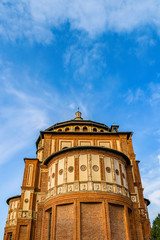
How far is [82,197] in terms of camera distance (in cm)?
2123

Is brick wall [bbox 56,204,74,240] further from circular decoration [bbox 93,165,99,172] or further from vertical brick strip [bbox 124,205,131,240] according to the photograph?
vertical brick strip [bbox 124,205,131,240]

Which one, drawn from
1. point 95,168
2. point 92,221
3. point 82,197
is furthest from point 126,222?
point 95,168

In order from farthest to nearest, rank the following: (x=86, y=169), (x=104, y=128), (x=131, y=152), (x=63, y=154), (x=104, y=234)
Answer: (x=104, y=128), (x=131, y=152), (x=63, y=154), (x=86, y=169), (x=104, y=234)

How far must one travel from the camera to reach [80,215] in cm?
2039

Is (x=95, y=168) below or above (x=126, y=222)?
above

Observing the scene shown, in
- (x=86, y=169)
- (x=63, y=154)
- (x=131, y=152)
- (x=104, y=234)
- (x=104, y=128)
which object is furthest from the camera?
(x=104, y=128)

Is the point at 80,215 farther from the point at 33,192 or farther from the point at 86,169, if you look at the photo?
the point at 33,192

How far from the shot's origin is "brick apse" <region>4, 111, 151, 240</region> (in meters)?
20.4

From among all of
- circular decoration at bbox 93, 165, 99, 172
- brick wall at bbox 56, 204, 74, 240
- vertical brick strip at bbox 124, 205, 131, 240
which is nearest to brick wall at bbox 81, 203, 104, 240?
brick wall at bbox 56, 204, 74, 240

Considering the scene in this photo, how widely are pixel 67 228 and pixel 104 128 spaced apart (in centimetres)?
1885

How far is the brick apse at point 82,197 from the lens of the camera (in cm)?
2038

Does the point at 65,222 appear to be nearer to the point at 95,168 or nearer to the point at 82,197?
the point at 82,197

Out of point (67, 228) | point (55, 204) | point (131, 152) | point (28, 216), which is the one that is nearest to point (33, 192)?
point (28, 216)

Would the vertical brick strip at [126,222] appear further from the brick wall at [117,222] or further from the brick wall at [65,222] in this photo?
the brick wall at [65,222]
